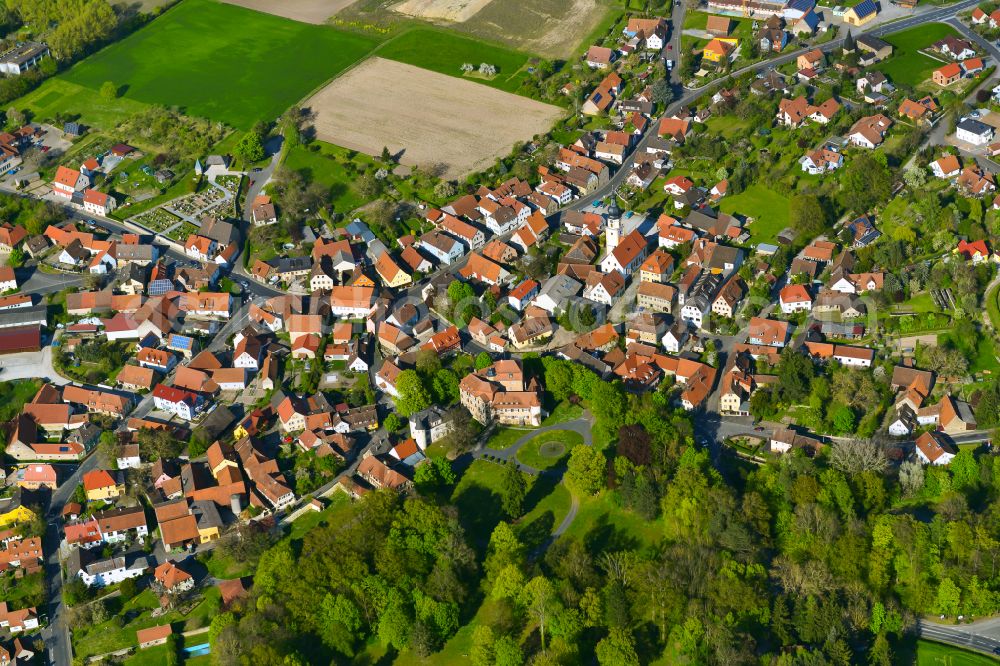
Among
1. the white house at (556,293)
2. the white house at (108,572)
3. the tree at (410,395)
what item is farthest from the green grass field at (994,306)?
the white house at (108,572)

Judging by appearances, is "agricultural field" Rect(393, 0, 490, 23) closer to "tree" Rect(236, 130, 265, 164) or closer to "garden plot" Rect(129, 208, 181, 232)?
"tree" Rect(236, 130, 265, 164)

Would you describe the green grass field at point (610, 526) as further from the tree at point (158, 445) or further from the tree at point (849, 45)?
the tree at point (849, 45)

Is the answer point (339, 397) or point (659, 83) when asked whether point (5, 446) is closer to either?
point (339, 397)

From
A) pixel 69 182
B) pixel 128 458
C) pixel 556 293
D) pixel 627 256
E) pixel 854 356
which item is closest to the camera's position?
pixel 128 458

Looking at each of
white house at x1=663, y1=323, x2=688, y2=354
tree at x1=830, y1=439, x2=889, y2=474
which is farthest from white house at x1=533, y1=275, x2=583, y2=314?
tree at x1=830, y1=439, x2=889, y2=474

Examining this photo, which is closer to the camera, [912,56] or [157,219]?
[157,219]

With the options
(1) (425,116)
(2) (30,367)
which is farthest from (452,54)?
(2) (30,367)

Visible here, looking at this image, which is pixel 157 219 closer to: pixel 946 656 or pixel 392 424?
pixel 392 424
